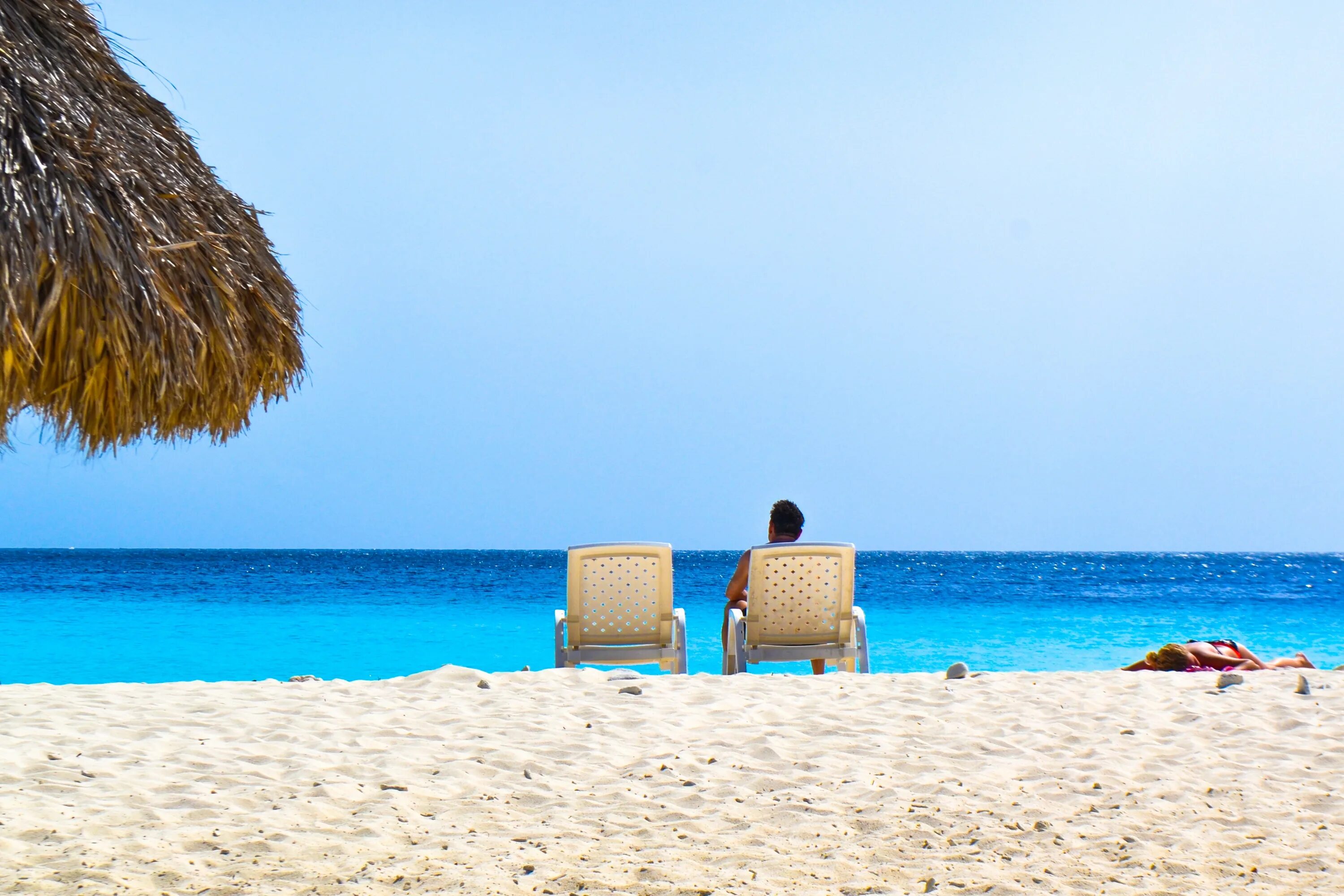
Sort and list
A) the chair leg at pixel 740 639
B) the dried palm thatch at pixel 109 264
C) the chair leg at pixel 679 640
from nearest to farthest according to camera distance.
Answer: the dried palm thatch at pixel 109 264, the chair leg at pixel 740 639, the chair leg at pixel 679 640

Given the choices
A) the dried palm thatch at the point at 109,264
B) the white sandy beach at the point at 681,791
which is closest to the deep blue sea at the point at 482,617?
the white sandy beach at the point at 681,791

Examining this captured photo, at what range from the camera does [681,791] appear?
3.35 metres

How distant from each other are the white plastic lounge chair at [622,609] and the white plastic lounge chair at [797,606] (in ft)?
1.24

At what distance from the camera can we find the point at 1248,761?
12.1 feet

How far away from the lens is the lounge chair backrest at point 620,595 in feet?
17.3

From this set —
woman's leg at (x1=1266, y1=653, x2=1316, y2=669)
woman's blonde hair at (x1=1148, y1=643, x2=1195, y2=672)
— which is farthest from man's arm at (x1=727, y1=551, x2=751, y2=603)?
woman's leg at (x1=1266, y1=653, x2=1316, y2=669)

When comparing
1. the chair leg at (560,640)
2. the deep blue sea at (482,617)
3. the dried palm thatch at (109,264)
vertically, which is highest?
the dried palm thatch at (109,264)

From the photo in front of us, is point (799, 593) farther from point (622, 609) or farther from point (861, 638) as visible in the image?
point (622, 609)

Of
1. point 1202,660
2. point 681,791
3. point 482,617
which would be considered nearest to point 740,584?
point 681,791

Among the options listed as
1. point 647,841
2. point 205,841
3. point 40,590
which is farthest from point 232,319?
point 40,590

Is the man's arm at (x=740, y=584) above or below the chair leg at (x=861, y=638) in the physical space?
above

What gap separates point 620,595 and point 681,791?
206 cm

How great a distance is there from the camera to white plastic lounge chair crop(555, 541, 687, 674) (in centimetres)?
529

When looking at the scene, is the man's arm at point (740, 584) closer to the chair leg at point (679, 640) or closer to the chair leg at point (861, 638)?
the chair leg at point (679, 640)
